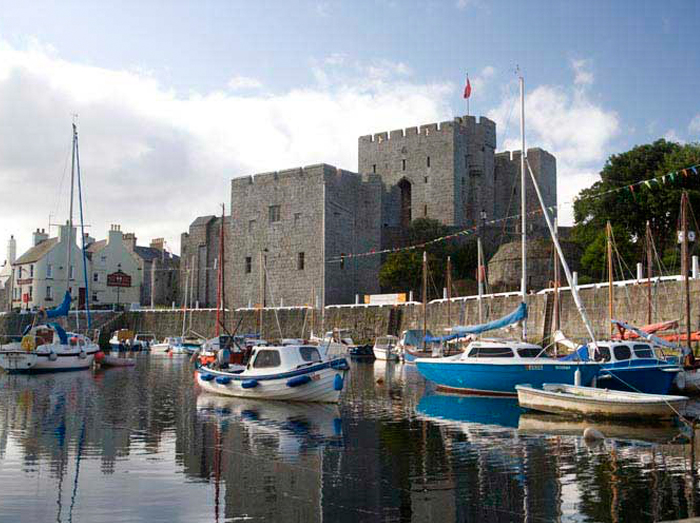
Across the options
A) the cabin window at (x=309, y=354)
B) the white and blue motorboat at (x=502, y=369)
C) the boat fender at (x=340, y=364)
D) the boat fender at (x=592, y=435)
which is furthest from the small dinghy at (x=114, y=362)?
the boat fender at (x=592, y=435)

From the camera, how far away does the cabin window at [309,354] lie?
18792 millimetres

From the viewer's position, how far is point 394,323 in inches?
1735

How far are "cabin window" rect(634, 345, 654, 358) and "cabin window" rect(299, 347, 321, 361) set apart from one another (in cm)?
801

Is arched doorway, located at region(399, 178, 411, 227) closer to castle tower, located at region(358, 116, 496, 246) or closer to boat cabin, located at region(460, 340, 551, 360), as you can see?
castle tower, located at region(358, 116, 496, 246)

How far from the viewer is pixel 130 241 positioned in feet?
236

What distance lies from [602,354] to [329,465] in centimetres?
1029

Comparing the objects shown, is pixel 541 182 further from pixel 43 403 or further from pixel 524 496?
pixel 524 496

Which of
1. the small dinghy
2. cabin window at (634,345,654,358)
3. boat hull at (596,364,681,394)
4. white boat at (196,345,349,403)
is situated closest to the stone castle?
the small dinghy

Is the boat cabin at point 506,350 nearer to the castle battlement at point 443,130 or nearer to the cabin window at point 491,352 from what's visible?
the cabin window at point 491,352

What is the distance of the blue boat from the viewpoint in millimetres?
17641

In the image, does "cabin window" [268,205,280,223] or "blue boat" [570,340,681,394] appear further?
"cabin window" [268,205,280,223]

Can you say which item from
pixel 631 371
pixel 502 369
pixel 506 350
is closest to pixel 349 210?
pixel 506 350

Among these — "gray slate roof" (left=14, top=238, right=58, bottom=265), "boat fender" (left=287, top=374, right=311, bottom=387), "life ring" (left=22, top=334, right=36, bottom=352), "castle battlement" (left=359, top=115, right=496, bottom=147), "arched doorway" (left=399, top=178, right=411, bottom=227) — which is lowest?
"boat fender" (left=287, top=374, right=311, bottom=387)

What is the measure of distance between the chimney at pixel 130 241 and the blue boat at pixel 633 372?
58964 mm
